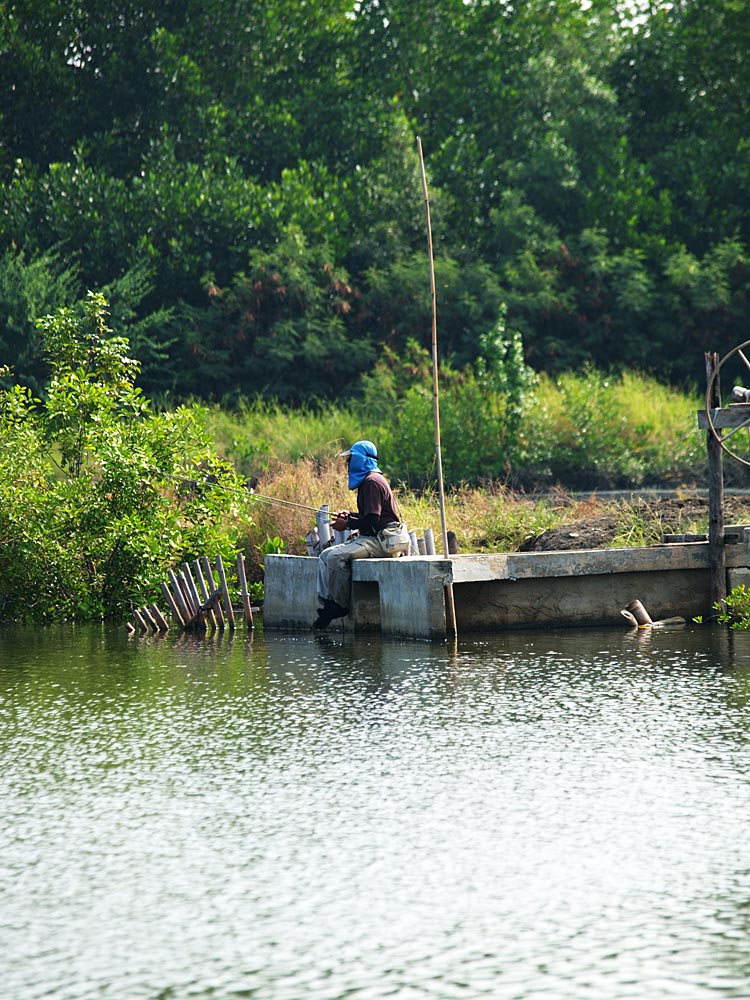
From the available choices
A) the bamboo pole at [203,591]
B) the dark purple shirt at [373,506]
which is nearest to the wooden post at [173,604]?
the bamboo pole at [203,591]

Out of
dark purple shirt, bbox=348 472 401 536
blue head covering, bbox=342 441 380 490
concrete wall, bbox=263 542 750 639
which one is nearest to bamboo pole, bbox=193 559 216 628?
concrete wall, bbox=263 542 750 639

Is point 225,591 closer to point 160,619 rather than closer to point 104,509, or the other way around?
point 160,619

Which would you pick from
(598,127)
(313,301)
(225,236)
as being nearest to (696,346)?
(598,127)

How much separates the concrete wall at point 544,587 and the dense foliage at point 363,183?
18.6 m

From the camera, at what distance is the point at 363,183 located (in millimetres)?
38656

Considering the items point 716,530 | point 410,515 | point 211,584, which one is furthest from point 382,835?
point 410,515

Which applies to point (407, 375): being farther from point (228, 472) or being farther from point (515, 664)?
point (515, 664)

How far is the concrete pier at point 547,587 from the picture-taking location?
47.2ft

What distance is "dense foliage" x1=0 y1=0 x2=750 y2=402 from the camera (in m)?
36.6

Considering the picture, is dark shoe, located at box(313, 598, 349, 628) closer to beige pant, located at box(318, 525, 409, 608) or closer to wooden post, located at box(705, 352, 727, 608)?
beige pant, located at box(318, 525, 409, 608)

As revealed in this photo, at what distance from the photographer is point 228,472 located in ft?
59.0

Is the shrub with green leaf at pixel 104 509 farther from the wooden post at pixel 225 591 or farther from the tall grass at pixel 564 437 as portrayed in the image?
the tall grass at pixel 564 437

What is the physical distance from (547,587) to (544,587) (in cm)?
3

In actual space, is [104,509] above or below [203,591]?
above
